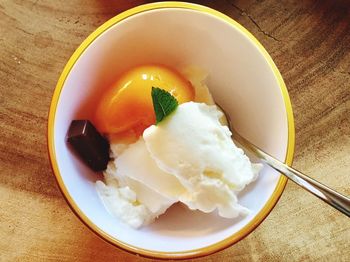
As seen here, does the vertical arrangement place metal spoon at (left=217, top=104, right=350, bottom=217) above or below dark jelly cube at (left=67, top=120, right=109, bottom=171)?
above

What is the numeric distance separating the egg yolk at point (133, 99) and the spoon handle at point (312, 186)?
0.19 metres

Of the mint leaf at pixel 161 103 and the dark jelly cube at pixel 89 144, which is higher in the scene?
the mint leaf at pixel 161 103

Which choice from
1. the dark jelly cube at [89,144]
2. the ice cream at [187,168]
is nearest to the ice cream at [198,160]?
the ice cream at [187,168]

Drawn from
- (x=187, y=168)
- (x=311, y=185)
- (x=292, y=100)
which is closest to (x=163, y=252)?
(x=187, y=168)

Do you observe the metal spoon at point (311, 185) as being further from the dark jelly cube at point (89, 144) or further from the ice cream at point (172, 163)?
the dark jelly cube at point (89, 144)

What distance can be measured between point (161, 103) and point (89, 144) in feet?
0.51

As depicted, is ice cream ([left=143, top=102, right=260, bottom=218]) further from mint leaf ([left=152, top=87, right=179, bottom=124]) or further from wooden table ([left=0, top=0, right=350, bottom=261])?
wooden table ([left=0, top=0, right=350, bottom=261])

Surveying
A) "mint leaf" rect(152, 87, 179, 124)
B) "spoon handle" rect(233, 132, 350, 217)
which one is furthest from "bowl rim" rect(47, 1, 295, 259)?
"mint leaf" rect(152, 87, 179, 124)

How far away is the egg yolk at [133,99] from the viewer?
1.01m

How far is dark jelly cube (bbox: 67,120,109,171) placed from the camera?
3.20 feet

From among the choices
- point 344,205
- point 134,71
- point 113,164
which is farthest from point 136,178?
point 344,205

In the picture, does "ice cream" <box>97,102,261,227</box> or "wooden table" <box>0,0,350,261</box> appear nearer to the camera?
"ice cream" <box>97,102,261,227</box>

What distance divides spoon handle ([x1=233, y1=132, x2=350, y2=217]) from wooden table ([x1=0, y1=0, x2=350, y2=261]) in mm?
195

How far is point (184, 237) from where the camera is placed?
98cm
